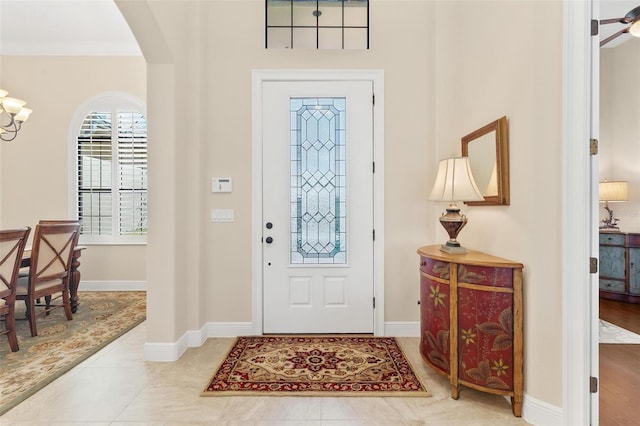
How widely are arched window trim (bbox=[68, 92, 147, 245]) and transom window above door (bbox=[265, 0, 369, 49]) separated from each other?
8.70 feet

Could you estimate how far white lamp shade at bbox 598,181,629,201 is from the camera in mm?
3785

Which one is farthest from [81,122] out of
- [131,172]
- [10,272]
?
[10,272]

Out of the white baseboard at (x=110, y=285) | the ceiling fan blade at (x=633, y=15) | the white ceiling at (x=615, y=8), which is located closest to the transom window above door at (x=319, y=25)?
the ceiling fan blade at (x=633, y=15)

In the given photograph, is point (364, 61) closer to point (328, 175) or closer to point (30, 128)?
point (328, 175)

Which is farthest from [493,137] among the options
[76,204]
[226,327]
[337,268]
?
[76,204]

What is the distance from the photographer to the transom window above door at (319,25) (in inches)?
112

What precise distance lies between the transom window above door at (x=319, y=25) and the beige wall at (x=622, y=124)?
152 inches

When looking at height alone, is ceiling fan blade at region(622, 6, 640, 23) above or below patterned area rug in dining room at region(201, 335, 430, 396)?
above

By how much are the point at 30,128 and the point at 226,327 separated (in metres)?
4.21

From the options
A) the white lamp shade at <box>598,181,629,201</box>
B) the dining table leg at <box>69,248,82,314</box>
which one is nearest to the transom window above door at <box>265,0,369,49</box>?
the dining table leg at <box>69,248,82,314</box>

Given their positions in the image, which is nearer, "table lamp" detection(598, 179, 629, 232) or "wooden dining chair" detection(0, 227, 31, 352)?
"wooden dining chair" detection(0, 227, 31, 352)

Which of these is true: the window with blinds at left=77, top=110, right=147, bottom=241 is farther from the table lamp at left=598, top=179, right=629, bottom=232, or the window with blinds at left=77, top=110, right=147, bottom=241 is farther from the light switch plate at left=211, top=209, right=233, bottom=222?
the table lamp at left=598, top=179, right=629, bottom=232

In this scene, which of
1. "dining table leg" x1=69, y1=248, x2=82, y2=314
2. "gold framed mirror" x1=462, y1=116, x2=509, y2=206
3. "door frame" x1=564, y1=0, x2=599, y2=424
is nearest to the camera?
"door frame" x1=564, y1=0, x2=599, y2=424

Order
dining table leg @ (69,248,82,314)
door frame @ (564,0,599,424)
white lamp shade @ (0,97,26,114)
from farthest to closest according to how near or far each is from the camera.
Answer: dining table leg @ (69,248,82,314) → white lamp shade @ (0,97,26,114) → door frame @ (564,0,599,424)
